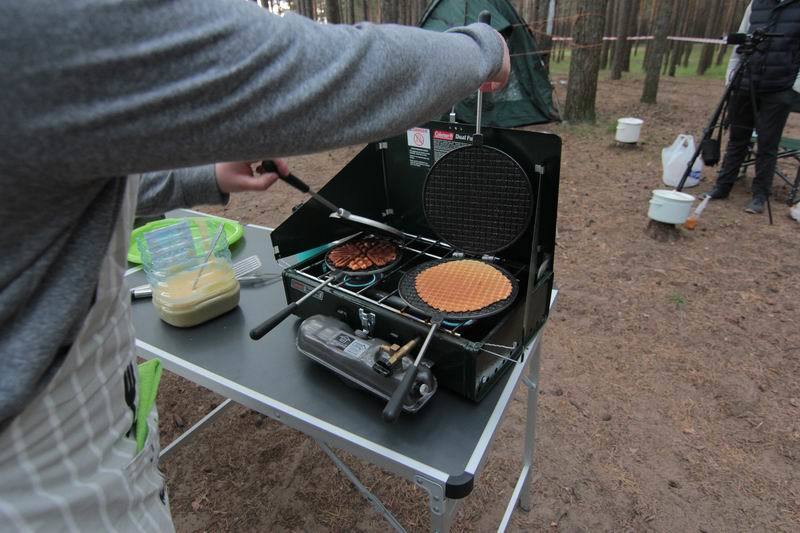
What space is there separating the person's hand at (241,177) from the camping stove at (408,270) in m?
0.40

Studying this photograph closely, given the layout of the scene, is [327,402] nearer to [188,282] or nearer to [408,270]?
[408,270]

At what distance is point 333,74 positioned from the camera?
59 cm

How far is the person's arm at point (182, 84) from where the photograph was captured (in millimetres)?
460

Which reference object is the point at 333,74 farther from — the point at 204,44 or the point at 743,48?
the point at 743,48

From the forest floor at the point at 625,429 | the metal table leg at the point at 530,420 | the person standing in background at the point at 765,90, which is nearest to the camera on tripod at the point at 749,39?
the person standing in background at the point at 765,90

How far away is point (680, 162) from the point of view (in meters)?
5.02

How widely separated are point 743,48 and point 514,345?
4.25 metres

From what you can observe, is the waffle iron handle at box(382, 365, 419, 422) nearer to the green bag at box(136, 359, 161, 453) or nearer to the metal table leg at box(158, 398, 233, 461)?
the green bag at box(136, 359, 161, 453)

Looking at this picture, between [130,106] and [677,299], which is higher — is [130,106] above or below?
above

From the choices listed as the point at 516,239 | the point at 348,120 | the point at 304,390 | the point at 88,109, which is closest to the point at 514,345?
the point at 516,239

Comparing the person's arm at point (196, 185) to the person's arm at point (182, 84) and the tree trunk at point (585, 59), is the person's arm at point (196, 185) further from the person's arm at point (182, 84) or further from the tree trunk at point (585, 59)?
the tree trunk at point (585, 59)

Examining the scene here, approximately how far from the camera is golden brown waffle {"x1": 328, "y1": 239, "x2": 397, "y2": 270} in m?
1.53

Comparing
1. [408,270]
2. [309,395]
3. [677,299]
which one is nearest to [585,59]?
[677,299]

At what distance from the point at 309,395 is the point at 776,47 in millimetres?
4970
